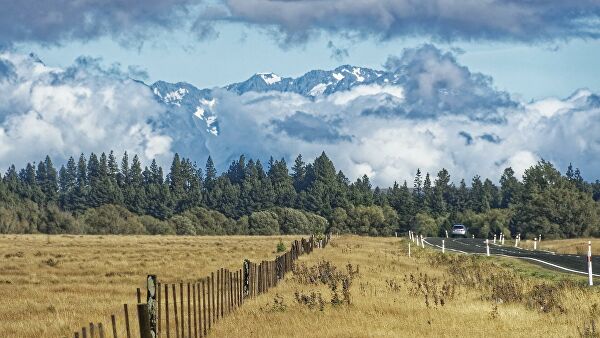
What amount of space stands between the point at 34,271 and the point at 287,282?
14265 mm

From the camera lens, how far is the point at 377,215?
17425 centimetres

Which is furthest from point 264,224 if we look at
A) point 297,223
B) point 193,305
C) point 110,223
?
point 193,305

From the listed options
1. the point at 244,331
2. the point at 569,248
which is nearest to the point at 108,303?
the point at 244,331

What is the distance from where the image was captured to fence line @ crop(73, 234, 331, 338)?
14.7 metres

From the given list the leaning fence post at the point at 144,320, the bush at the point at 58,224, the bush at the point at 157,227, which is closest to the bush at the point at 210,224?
the bush at the point at 157,227

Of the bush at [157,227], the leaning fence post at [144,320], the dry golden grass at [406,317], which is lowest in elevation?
the dry golden grass at [406,317]

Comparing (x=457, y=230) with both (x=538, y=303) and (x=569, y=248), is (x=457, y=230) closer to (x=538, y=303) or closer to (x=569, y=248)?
(x=569, y=248)

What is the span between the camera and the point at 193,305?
17.8 meters

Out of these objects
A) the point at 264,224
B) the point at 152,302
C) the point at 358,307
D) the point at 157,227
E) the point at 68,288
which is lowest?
the point at 358,307

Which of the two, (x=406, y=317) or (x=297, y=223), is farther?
(x=297, y=223)

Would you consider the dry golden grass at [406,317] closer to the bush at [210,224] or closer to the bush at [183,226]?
the bush at [183,226]

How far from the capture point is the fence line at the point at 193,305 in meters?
14.7

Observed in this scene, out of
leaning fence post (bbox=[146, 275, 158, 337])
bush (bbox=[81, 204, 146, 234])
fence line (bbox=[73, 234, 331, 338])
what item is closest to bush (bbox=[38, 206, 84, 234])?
bush (bbox=[81, 204, 146, 234])

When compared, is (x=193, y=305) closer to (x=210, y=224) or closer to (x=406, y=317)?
(x=406, y=317)
